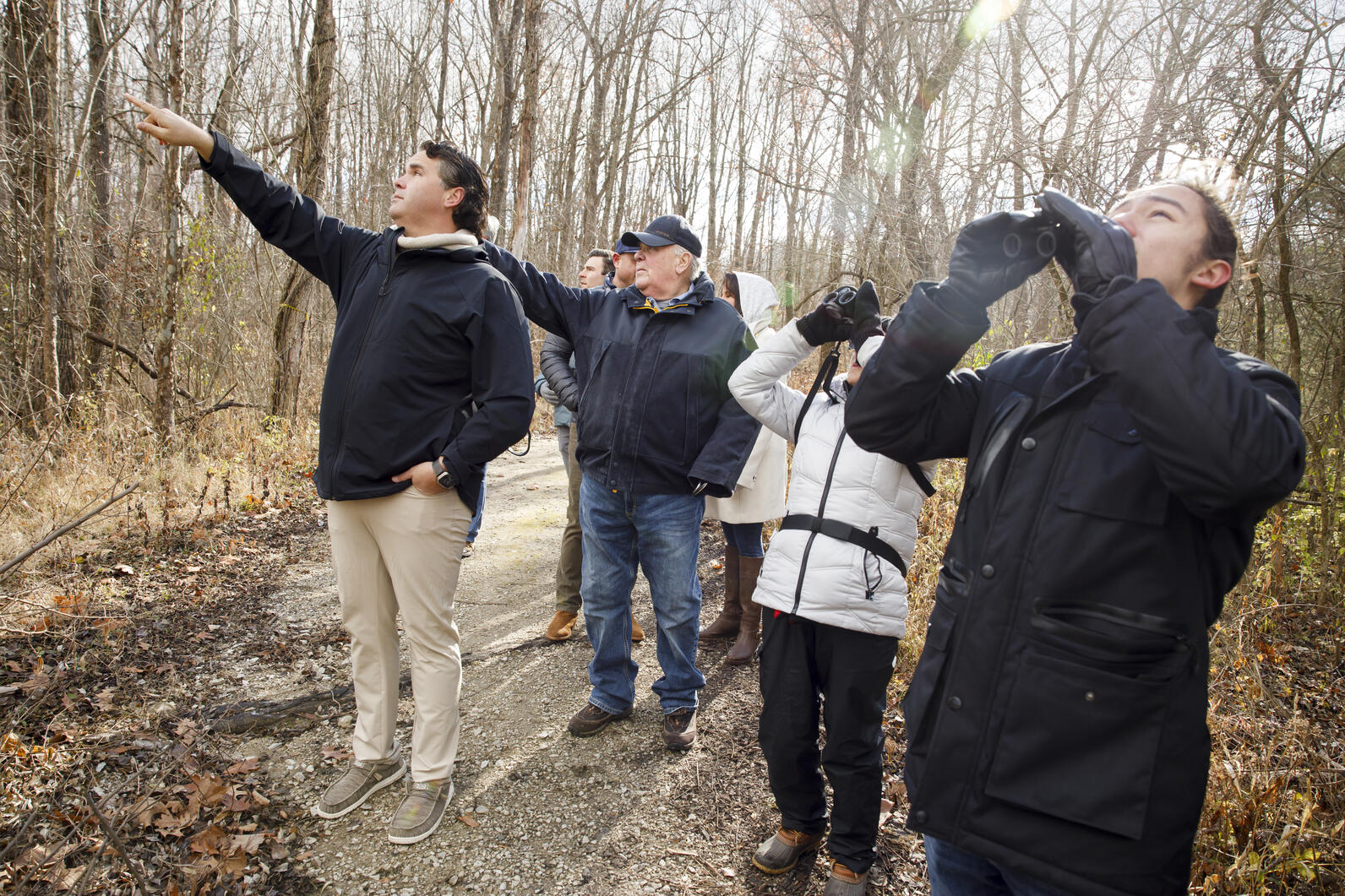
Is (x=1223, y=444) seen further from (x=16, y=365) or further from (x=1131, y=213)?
(x=16, y=365)

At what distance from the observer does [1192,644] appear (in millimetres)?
1354

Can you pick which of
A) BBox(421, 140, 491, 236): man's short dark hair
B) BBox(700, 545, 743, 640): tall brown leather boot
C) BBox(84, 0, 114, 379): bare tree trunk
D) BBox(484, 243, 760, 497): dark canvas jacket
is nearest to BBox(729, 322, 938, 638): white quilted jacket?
BBox(484, 243, 760, 497): dark canvas jacket

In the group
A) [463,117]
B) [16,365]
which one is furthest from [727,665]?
[463,117]

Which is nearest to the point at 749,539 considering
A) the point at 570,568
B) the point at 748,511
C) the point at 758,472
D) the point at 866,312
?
the point at 748,511

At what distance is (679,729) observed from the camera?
3525 mm

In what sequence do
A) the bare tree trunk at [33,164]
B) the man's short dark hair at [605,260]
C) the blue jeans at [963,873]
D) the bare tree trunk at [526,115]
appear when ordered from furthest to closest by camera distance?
the bare tree trunk at [526,115] < the bare tree trunk at [33,164] < the man's short dark hair at [605,260] < the blue jeans at [963,873]

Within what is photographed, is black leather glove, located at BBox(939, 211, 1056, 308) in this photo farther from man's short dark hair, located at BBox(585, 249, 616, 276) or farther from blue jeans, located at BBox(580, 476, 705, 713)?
man's short dark hair, located at BBox(585, 249, 616, 276)

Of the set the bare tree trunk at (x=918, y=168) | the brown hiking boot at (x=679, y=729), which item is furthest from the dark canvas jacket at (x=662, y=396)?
the bare tree trunk at (x=918, y=168)

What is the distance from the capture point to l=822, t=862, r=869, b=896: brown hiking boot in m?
2.54

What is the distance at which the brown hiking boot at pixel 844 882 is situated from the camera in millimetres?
2545

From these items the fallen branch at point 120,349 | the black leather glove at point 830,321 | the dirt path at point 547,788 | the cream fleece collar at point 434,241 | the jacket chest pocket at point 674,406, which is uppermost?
the cream fleece collar at point 434,241

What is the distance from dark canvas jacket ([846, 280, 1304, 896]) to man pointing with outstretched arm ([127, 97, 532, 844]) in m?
1.82

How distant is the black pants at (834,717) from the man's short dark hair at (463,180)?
196 centimetres

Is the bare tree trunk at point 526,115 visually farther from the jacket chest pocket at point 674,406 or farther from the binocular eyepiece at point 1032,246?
the binocular eyepiece at point 1032,246
